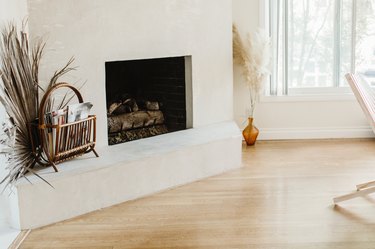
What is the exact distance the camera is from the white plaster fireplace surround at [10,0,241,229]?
3945mm

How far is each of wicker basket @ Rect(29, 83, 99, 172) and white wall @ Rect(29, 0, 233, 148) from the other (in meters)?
0.38

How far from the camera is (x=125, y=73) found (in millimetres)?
5172

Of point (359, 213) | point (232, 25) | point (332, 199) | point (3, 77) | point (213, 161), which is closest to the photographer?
point (3, 77)

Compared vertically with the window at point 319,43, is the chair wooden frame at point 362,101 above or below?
below

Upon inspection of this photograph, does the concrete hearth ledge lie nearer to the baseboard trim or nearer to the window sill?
the baseboard trim

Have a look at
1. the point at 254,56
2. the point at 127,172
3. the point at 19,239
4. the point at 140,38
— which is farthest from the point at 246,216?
the point at 254,56

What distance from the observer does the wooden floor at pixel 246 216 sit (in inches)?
137

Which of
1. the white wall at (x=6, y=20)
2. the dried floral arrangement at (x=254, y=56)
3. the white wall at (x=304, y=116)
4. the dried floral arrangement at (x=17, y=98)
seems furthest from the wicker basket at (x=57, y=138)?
the white wall at (x=304, y=116)

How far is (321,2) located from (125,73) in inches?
83.4

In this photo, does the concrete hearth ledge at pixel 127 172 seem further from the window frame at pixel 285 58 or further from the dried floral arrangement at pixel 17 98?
the window frame at pixel 285 58

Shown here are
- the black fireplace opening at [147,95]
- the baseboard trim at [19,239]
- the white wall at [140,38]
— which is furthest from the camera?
the black fireplace opening at [147,95]

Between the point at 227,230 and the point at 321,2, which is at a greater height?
the point at 321,2

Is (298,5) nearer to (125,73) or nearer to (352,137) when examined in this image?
(352,137)

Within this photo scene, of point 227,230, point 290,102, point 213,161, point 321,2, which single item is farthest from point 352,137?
point 227,230
